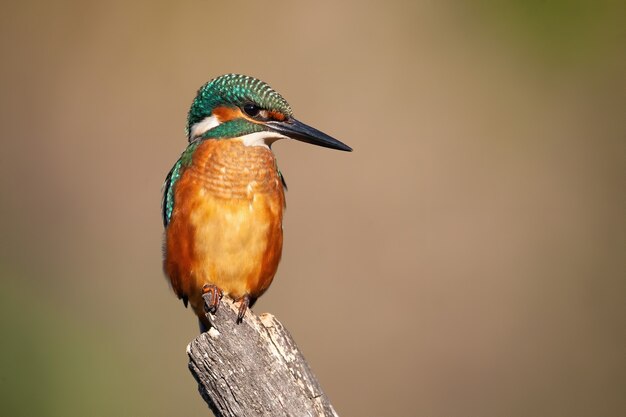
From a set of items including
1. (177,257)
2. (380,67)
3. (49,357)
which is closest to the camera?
(177,257)

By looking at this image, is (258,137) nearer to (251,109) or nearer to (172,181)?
(251,109)

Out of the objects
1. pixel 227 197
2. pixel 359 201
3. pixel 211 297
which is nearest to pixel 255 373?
pixel 211 297

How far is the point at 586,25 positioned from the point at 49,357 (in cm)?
460

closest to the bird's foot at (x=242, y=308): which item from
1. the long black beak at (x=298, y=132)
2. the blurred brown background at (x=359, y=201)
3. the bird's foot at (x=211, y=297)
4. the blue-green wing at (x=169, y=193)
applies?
the bird's foot at (x=211, y=297)

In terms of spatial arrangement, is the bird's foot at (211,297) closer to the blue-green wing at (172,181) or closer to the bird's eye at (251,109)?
the blue-green wing at (172,181)

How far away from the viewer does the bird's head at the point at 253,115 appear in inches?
104

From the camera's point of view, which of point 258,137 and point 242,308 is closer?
point 242,308

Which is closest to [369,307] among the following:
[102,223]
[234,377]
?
[102,223]

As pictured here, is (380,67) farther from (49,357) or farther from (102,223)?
(49,357)

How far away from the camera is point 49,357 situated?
15.6ft

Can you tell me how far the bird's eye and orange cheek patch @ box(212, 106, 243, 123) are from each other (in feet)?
0.08

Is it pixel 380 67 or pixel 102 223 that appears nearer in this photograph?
pixel 102 223

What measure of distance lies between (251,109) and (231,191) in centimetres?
25

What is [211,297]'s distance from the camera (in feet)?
8.59
